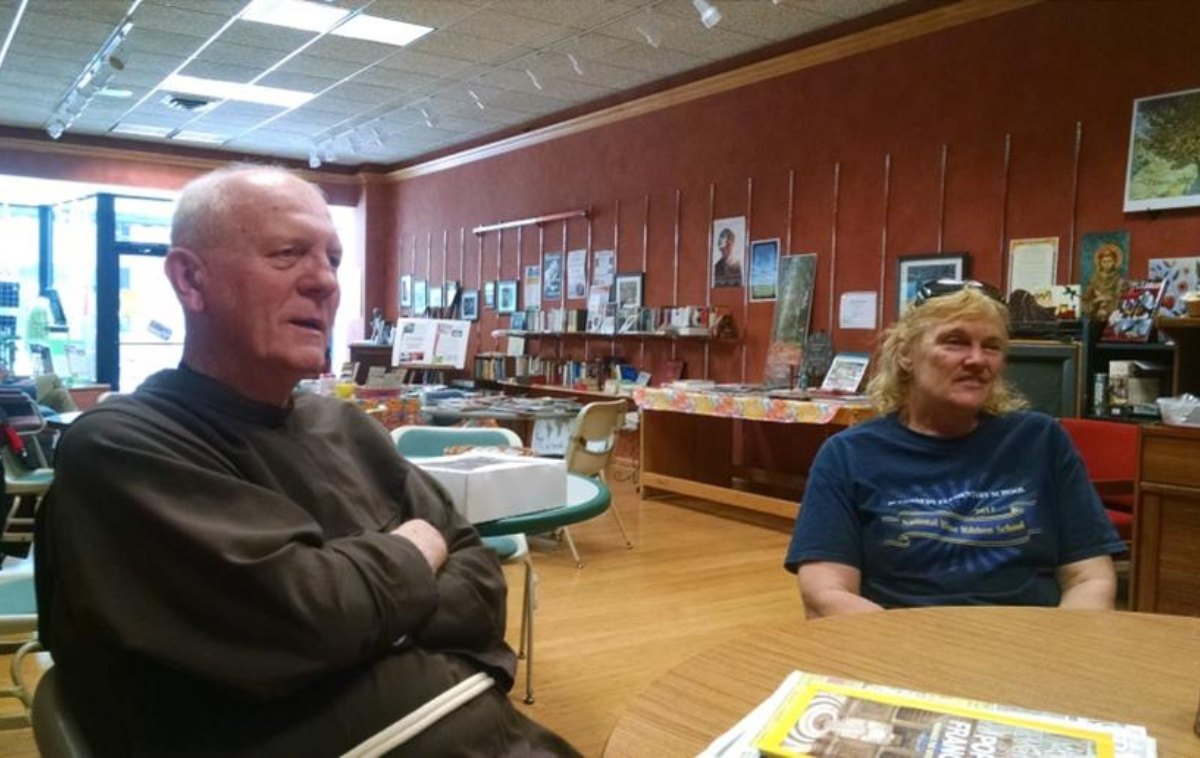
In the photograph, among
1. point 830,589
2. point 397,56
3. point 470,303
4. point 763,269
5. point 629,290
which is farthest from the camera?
point 470,303

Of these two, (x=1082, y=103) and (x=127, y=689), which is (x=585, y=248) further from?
(x=127, y=689)

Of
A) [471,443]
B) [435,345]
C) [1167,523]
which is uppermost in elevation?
[435,345]

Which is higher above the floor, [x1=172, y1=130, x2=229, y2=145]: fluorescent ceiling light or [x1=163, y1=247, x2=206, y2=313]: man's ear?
[x1=172, y1=130, x2=229, y2=145]: fluorescent ceiling light

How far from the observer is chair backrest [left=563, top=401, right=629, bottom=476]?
489 cm

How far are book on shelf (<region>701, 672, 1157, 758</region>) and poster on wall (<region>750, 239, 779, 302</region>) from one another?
5.63 metres

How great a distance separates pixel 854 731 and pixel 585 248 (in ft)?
24.7

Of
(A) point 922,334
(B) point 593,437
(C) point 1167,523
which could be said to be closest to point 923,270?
(B) point 593,437

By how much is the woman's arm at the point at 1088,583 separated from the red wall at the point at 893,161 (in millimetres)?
3359

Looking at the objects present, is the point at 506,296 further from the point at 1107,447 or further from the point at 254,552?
the point at 254,552

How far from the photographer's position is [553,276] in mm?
8680

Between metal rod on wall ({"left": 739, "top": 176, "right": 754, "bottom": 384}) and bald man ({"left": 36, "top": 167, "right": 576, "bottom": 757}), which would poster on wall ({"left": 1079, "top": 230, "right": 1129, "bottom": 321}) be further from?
bald man ({"left": 36, "top": 167, "right": 576, "bottom": 757})

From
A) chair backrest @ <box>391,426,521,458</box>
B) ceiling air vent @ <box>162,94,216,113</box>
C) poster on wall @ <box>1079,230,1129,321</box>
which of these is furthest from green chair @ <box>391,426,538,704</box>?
ceiling air vent @ <box>162,94,216,113</box>

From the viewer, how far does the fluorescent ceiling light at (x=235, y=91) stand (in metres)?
7.73

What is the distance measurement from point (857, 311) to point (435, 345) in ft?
12.3
